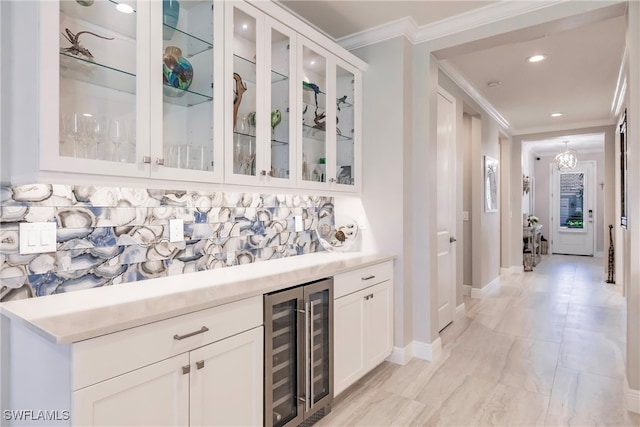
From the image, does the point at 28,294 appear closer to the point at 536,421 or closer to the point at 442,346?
the point at 536,421

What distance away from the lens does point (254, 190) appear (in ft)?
6.86

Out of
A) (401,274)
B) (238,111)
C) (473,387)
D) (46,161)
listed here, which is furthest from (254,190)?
(473,387)

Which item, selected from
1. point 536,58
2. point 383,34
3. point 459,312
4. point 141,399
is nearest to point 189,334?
point 141,399

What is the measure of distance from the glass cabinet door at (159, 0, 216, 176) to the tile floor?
1654 millimetres

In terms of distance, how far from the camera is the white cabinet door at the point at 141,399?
1143 mm

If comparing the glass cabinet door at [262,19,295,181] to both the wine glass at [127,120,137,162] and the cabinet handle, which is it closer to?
the wine glass at [127,120,137,162]

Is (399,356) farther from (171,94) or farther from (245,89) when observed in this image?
(171,94)

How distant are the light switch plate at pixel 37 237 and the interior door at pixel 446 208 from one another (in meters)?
2.91

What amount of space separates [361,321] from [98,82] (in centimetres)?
194

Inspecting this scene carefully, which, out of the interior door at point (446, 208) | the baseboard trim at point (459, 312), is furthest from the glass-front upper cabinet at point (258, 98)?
the baseboard trim at point (459, 312)

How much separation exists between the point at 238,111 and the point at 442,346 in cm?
265

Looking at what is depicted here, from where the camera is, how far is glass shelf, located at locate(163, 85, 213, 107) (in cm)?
173

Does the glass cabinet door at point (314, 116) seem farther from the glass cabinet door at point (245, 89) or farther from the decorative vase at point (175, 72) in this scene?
the decorative vase at point (175, 72)

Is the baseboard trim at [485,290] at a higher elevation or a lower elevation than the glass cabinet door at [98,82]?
lower
